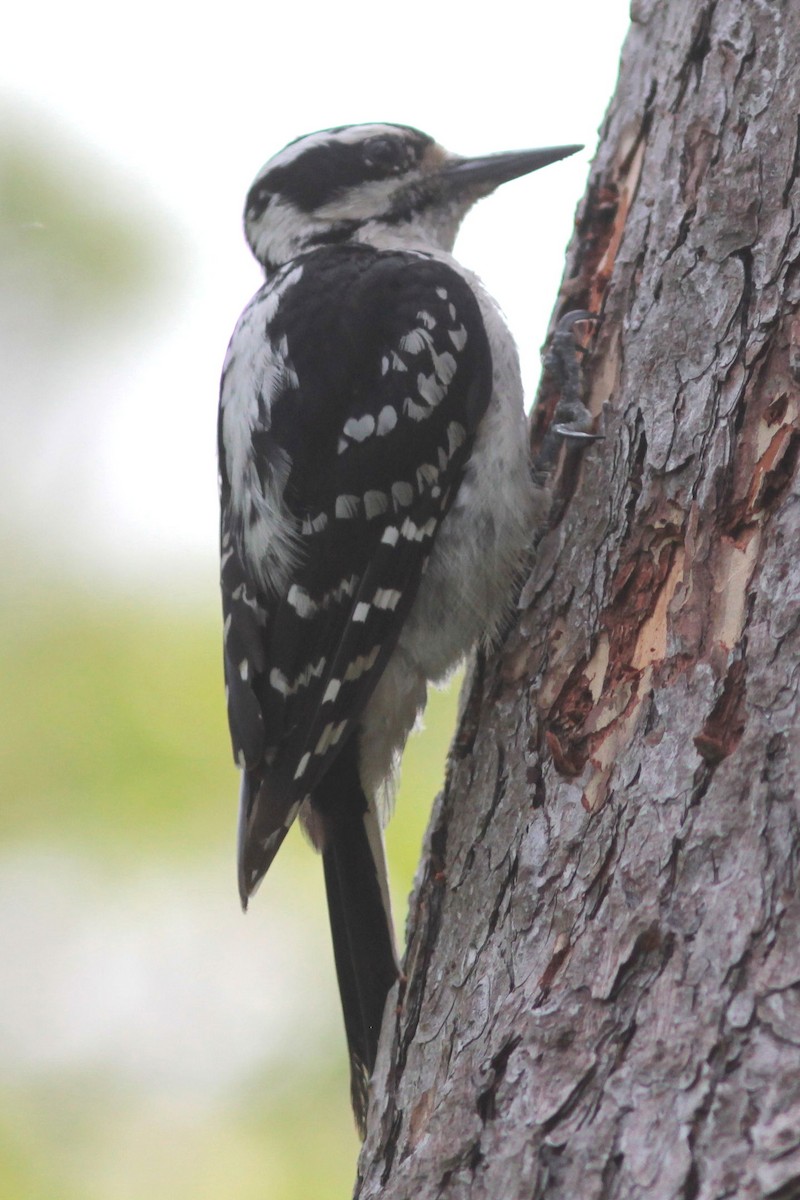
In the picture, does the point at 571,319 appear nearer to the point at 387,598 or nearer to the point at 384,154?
the point at 387,598

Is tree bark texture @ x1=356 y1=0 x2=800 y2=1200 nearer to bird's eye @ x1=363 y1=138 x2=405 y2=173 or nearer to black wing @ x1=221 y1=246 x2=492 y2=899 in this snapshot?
black wing @ x1=221 y1=246 x2=492 y2=899

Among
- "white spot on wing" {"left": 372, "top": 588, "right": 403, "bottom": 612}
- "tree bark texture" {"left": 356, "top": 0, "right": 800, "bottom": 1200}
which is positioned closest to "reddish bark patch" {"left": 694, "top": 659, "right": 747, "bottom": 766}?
"tree bark texture" {"left": 356, "top": 0, "right": 800, "bottom": 1200}

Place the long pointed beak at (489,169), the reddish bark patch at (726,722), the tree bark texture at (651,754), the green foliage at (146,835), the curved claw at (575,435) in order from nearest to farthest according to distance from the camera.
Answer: the tree bark texture at (651,754) → the reddish bark patch at (726,722) → the curved claw at (575,435) → the long pointed beak at (489,169) → the green foliage at (146,835)

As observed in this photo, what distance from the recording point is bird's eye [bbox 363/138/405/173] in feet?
12.0

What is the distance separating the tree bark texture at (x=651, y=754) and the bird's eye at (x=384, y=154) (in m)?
0.75

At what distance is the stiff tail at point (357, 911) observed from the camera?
104 inches

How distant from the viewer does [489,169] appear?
3.67 m

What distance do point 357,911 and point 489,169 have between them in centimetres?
216

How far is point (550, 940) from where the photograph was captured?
188 centimetres

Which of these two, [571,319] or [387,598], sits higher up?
[571,319]

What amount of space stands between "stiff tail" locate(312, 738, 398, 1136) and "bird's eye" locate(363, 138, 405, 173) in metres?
1.73

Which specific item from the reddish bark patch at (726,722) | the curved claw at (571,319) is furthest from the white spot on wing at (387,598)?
the reddish bark patch at (726,722)

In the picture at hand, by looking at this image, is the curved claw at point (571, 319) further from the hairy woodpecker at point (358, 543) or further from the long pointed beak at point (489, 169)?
the long pointed beak at point (489, 169)

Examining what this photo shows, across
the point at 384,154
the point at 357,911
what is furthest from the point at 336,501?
the point at 384,154
